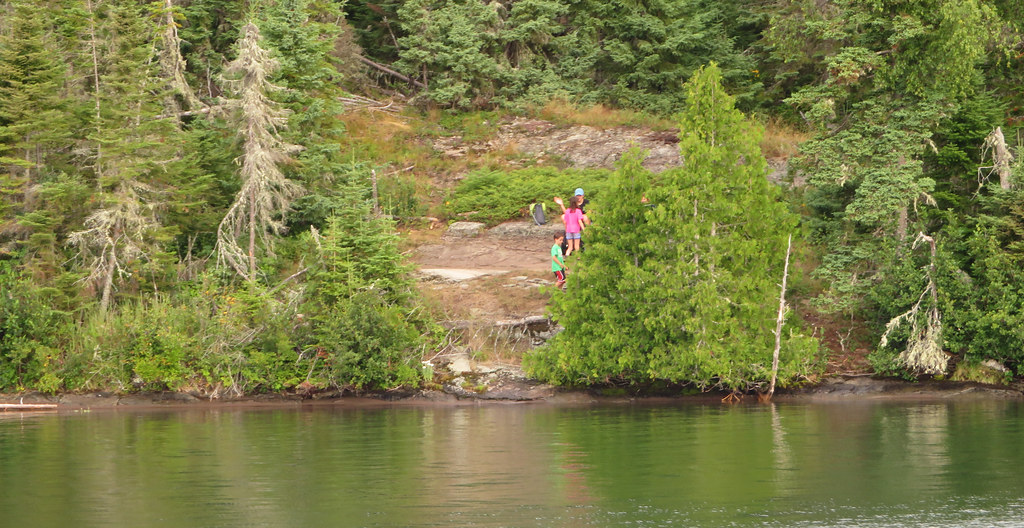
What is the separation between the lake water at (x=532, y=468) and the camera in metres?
15.9

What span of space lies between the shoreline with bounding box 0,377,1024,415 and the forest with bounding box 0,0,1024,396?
36 centimetres

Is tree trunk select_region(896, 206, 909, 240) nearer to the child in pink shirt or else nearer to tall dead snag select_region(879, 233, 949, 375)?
tall dead snag select_region(879, 233, 949, 375)

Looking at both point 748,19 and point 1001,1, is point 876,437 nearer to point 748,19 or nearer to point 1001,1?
point 1001,1

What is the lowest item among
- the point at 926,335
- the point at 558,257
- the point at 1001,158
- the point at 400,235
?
the point at 926,335

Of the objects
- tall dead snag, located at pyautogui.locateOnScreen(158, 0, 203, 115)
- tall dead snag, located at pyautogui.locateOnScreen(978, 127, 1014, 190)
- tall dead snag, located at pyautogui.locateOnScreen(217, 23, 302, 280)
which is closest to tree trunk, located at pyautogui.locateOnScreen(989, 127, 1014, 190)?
tall dead snag, located at pyautogui.locateOnScreen(978, 127, 1014, 190)

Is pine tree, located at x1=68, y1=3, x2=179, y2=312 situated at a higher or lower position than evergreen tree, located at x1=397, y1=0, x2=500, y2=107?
lower

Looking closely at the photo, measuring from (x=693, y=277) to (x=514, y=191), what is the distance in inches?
463

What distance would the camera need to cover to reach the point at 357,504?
16.8 metres

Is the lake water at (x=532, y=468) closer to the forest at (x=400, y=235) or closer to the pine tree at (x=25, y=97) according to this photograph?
the forest at (x=400, y=235)

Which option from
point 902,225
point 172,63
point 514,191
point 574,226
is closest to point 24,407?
point 172,63

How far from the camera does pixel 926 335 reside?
90.3 ft

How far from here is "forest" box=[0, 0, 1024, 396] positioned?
27531 mm

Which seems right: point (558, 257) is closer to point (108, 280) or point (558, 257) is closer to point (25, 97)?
point (108, 280)

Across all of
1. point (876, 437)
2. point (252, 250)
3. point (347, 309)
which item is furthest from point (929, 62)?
point (252, 250)
